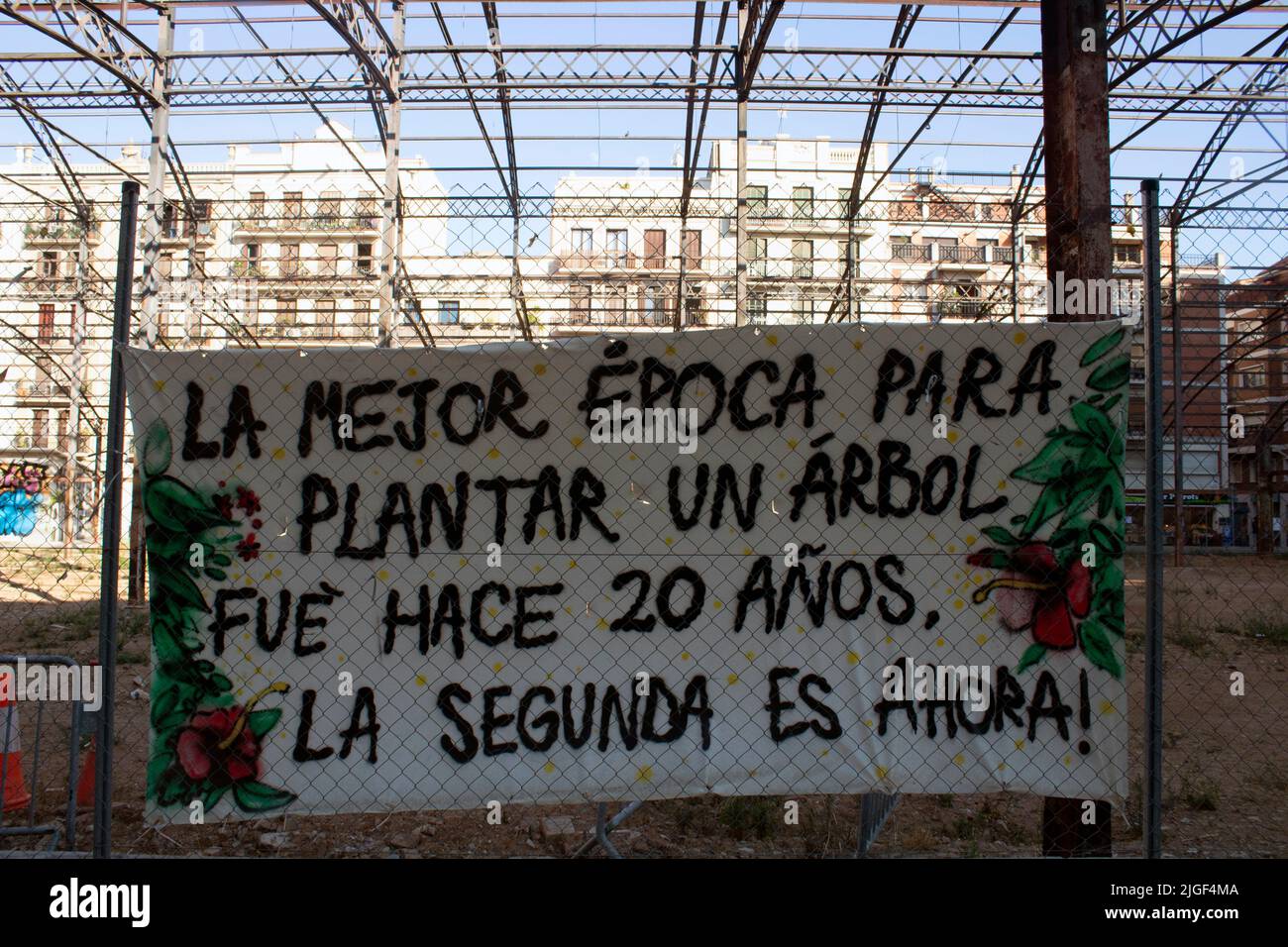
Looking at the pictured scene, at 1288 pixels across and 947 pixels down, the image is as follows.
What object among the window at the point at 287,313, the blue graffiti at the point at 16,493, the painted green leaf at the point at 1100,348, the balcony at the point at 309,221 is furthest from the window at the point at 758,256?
the blue graffiti at the point at 16,493

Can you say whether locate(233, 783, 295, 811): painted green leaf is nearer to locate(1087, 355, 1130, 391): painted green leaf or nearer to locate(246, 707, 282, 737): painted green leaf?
locate(246, 707, 282, 737): painted green leaf

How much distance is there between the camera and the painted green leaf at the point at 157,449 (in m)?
3.61

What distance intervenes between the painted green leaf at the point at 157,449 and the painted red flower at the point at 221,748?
97cm

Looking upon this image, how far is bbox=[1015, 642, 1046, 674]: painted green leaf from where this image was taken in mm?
3511

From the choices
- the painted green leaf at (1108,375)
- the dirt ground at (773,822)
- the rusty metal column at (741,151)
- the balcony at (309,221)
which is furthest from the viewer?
the rusty metal column at (741,151)

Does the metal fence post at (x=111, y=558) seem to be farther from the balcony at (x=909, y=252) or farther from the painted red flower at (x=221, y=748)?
the balcony at (x=909, y=252)

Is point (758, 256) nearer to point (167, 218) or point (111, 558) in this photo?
point (167, 218)

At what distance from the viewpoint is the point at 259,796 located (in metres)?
3.50

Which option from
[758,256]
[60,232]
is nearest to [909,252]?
[758,256]

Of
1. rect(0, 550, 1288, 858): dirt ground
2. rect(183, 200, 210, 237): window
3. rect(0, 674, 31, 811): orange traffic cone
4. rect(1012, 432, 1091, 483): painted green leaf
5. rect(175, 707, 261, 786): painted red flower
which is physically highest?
rect(183, 200, 210, 237): window

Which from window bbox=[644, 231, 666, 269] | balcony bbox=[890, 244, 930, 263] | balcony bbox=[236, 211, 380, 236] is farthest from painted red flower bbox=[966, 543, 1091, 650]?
balcony bbox=[890, 244, 930, 263]

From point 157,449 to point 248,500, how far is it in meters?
0.42
